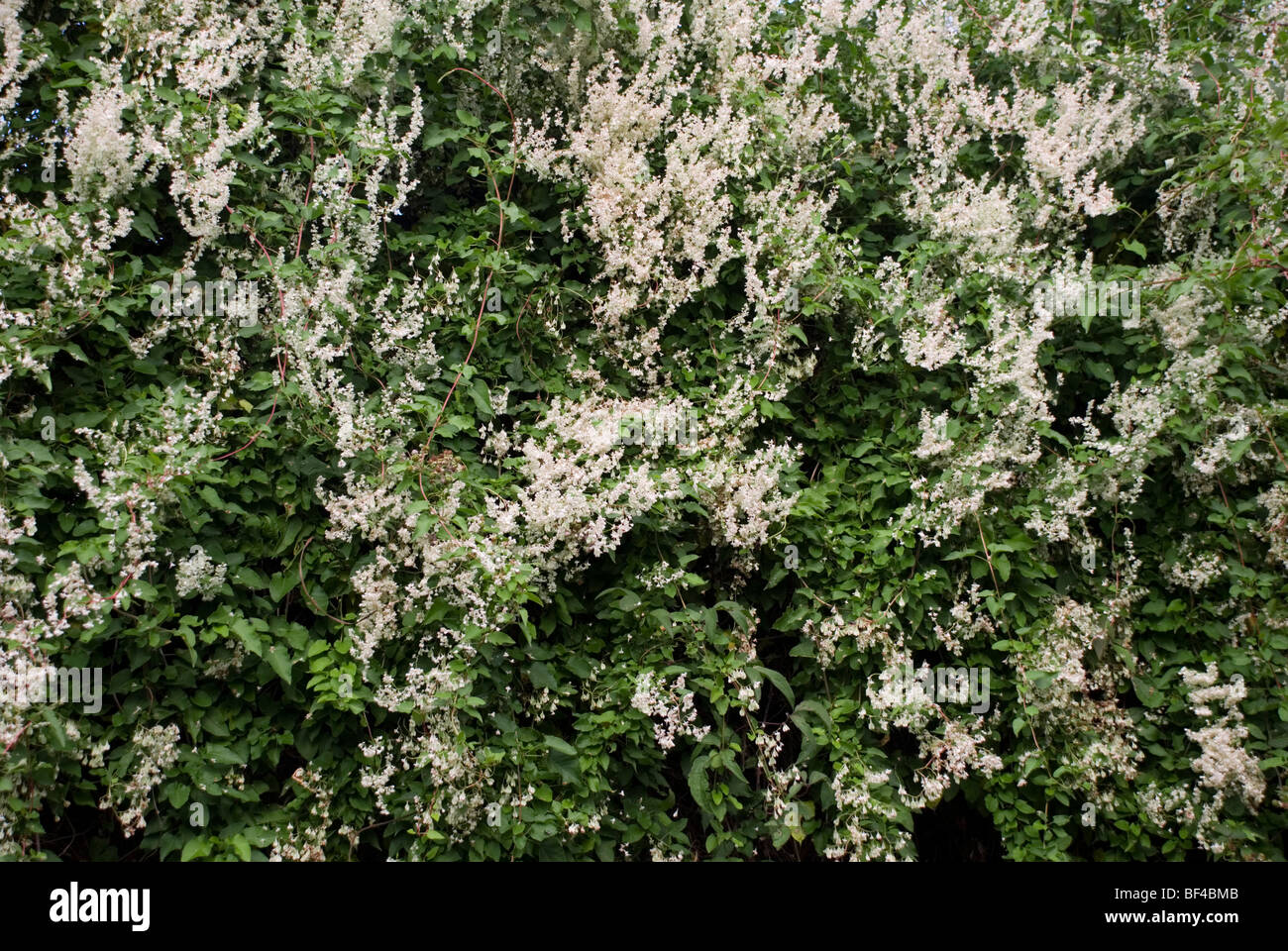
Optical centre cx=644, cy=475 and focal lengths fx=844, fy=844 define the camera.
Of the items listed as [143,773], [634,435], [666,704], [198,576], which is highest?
[634,435]

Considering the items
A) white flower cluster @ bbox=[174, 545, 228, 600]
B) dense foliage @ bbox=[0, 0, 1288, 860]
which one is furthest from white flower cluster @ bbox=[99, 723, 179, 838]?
white flower cluster @ bbox=[174, 545, 228, 600]

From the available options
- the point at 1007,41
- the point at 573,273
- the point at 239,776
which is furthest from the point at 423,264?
the point at 1007,41

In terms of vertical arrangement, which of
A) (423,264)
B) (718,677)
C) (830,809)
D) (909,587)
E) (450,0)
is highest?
(450,0)

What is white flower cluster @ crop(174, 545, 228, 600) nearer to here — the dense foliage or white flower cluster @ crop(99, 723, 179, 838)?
the dense foliage

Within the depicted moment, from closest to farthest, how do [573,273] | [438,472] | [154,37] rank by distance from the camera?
1. [438,472]
2. [154,37]
3. [573,273]

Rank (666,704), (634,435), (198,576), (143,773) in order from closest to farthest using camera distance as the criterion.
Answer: (143,773)
(198,576)
(666,704)
(634,435)

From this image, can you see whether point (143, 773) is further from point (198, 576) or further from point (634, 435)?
point (634, 435)

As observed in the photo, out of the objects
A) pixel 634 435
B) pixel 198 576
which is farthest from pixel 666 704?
pixel 198 576

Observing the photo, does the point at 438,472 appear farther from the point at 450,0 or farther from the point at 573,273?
the point at 450,0

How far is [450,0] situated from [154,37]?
133cm

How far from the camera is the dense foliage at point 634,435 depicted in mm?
3109

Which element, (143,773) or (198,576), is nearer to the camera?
(143,773)

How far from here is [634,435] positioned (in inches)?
146

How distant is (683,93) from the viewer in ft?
14.7
